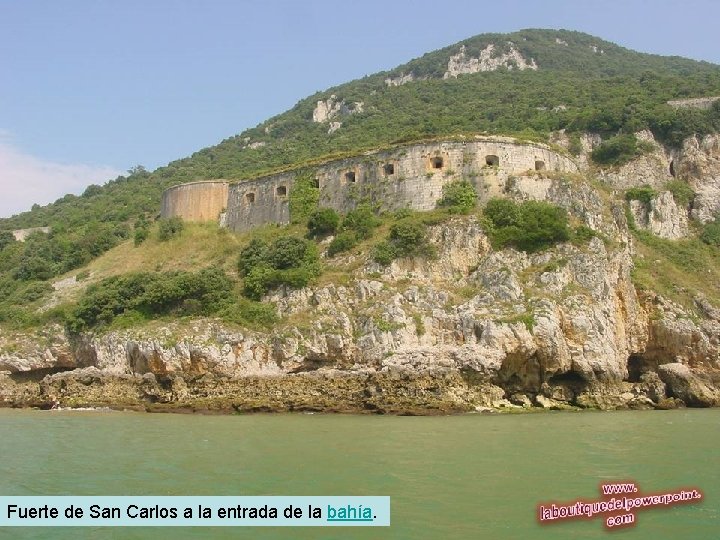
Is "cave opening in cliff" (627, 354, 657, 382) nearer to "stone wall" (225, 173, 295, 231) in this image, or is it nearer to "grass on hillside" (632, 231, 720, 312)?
"grass on hillside" (632, 231, 720, 312)

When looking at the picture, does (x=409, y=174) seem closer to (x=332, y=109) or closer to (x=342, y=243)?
(x=342, y=243)

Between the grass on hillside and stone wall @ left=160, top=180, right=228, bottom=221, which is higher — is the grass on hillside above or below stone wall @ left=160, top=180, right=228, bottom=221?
below

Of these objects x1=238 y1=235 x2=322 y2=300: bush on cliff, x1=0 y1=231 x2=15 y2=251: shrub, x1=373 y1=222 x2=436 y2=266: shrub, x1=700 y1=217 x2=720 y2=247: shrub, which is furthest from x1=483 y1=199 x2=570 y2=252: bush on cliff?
x1=0 y1=231 x2=15 y2=251: shrub

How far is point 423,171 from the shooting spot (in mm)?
37812

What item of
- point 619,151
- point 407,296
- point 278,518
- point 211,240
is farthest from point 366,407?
point 619,151

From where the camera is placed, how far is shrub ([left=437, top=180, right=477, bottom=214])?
3597cm

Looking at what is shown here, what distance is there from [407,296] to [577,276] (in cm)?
790

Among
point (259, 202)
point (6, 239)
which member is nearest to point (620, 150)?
point (259, 202)

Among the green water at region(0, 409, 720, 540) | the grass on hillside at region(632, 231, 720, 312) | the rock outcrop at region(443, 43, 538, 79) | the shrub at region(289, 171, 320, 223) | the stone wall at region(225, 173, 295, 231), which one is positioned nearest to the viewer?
the green water at region(0, 409, 720, 540)

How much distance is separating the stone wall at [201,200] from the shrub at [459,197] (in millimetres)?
15636

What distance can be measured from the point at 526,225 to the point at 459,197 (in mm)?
4524

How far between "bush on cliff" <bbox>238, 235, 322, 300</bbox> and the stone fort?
520 cm

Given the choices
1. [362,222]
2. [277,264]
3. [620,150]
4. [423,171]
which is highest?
[620,150]

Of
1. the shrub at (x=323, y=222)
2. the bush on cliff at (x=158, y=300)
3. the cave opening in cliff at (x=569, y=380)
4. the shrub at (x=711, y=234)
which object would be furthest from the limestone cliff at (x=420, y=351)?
the shrub at (x=711, y=234)
